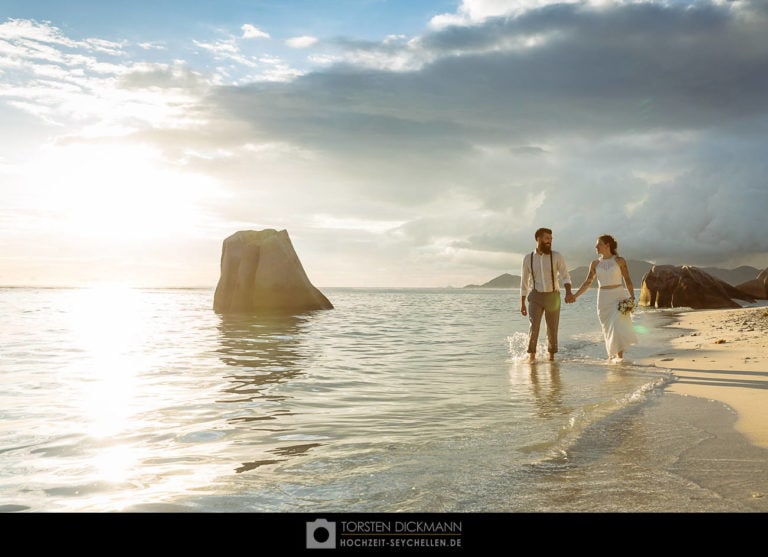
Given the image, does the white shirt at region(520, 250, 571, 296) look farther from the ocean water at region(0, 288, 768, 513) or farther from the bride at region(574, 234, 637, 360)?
the ocean water at region(0, 288, 768, 513)

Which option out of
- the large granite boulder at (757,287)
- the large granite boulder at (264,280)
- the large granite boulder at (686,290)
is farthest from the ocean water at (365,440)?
the large granite boulder at (757,287)

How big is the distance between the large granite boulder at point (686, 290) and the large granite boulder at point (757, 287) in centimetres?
140

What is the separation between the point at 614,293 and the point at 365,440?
7.73 m

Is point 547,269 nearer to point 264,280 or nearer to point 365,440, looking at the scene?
point 365,440

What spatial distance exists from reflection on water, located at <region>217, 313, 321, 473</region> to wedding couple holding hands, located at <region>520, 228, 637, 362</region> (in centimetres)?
492

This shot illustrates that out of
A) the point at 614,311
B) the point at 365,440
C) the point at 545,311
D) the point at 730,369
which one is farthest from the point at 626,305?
the point at 365,440

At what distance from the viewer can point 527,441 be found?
16.1ft

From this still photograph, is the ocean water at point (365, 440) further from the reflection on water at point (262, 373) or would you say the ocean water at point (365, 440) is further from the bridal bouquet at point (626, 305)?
the bridal bouquet at point (626, 305)

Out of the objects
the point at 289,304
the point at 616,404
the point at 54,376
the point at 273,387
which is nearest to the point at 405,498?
the point at 616,404

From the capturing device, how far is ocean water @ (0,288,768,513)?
342 centimetres

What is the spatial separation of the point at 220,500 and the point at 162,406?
13.1 ft

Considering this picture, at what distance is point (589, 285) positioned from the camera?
1138 cm
